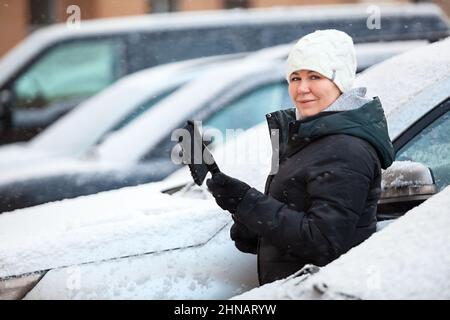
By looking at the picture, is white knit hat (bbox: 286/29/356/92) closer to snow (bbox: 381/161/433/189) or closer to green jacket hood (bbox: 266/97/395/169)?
green jacket hood (bbox: 266/97/395/169)

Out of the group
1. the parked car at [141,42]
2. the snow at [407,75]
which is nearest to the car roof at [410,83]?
the snow at [407,75]

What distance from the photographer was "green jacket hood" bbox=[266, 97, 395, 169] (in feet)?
9.14

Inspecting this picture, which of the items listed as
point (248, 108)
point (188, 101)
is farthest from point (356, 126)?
point (188, 101)

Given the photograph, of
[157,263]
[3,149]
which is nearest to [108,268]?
[157,263]

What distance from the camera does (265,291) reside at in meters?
2.52

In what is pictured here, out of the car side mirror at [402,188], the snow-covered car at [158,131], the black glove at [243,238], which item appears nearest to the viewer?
the black glove at [243,238]

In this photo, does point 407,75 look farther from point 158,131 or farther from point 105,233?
point 158,131

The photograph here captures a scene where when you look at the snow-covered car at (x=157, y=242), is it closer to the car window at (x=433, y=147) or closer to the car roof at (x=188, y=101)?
the car window at (x=433, y=147)

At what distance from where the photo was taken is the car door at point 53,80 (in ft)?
33.8

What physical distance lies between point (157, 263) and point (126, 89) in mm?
4546

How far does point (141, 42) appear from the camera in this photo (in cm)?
1052

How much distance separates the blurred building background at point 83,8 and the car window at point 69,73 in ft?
14.3
